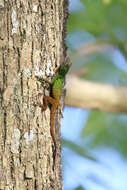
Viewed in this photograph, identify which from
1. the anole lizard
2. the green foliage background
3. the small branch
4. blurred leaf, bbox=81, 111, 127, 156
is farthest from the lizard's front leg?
blurred leaf, bbox=81, 111, 127, 156

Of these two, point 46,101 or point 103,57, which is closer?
point 46,101

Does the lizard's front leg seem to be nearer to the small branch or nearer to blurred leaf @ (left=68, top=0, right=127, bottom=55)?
the small branch

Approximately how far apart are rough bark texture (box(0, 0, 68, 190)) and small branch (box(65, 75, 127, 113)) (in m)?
2.09

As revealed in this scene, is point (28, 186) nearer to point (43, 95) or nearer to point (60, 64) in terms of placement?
point (43, 95)

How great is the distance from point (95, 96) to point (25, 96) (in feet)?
8.24

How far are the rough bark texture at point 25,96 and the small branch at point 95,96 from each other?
82.2 inches

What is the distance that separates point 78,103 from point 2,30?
7.85 ft

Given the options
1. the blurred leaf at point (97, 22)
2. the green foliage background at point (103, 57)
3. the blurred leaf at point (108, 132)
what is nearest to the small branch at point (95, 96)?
the green foliage background at point (103, 57)

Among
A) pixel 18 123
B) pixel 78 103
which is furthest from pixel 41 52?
pixel 78 103

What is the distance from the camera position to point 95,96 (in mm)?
4555

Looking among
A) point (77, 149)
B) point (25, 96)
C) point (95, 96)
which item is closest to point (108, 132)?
point (95, 96)

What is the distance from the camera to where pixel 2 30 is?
211cm

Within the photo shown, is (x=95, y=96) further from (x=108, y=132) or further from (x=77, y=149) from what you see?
(x=108, y=132)

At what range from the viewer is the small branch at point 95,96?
4.35 metres
